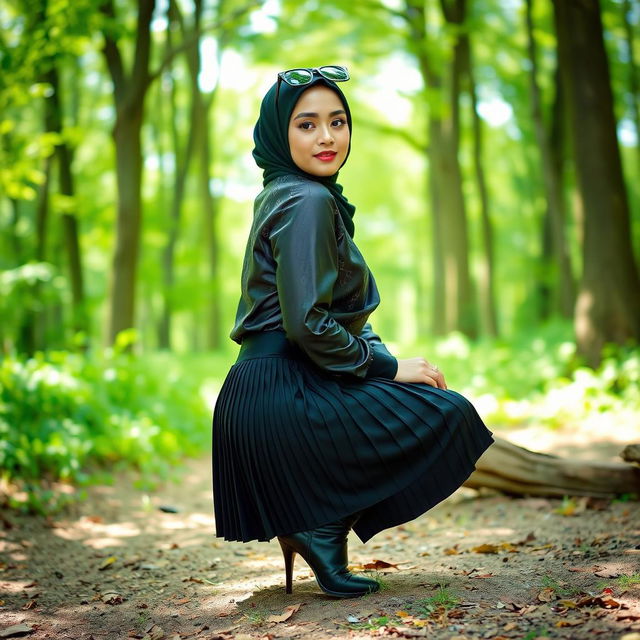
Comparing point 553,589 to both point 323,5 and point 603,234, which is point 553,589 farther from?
point 323,5

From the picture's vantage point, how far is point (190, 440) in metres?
7.95

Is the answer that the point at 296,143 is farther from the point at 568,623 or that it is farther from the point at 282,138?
the point at 568,623

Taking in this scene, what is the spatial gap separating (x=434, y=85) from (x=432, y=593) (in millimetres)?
14084

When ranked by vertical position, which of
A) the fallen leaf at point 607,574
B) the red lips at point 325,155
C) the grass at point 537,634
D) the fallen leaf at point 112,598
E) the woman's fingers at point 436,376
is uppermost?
the red lips at point 325,155

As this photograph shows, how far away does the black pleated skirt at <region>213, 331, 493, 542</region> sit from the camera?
2.88 metres

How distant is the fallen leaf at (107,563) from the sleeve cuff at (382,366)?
2.27 meters

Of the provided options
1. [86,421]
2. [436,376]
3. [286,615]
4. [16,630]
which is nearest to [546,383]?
[86,421]

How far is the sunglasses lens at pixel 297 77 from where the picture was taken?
9.62ft

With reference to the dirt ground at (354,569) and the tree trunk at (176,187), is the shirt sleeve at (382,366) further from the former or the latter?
the tree trunk at (176,187)

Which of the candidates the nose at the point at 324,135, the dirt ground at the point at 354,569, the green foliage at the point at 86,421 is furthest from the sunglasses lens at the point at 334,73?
the green foliage at the point at 86,421

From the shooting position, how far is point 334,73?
9.97 feet

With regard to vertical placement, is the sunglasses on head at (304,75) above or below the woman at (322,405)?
above

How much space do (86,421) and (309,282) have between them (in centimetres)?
455

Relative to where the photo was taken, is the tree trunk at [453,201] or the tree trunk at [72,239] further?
the tree trunk at [453,201]
